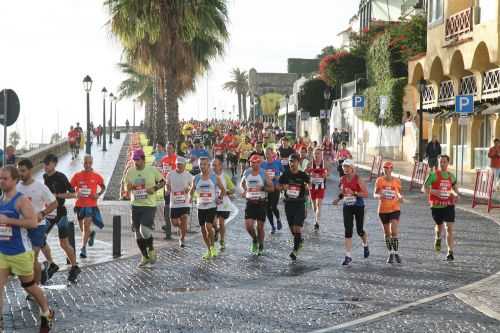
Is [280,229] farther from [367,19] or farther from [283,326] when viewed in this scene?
[367,19]

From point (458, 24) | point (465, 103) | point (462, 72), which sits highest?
point (458, 24)

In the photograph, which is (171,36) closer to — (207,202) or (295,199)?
(207,202)

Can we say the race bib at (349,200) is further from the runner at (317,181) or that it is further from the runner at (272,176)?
the runner at (317,181)

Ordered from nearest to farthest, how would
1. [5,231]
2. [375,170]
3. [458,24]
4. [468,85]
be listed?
[5,231], [375,170], [458,24], [468,85]

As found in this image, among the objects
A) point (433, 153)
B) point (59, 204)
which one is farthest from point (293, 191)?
point (433, 153)

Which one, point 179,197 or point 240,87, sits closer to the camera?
point 179,197

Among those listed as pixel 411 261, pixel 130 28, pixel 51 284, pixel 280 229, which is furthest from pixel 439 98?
pixel 51 284

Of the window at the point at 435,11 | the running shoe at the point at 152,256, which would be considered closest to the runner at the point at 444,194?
the running shoe at the point at 152,256

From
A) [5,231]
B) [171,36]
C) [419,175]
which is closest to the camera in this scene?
[5,231]

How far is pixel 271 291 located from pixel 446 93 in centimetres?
3190

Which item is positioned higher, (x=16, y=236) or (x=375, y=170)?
(x=16, y=236)

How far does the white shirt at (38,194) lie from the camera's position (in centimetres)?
1038

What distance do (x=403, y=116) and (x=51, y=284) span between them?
35261mm

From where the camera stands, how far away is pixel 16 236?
330 inches
